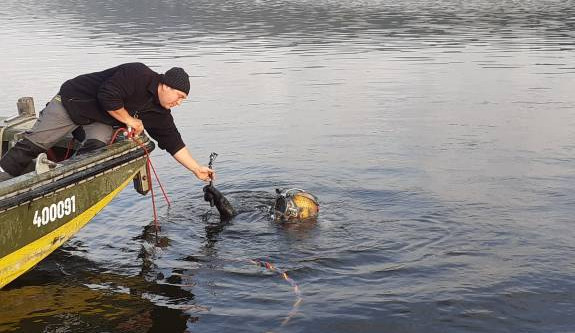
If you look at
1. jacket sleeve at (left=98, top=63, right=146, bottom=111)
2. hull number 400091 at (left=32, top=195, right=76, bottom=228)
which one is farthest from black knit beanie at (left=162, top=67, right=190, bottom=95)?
hull number 400091 at (left=32, top=195, right=76, bottom=228)

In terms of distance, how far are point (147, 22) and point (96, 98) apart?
40541 millimetres

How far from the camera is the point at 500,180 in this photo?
1054 centimetres

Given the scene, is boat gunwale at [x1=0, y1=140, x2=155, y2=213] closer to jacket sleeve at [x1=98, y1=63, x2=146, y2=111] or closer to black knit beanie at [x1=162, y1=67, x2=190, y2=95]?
jacket sleeve at [x1=98, y1=63, x2=146, y2=111]

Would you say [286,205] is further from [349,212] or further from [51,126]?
[51,126]

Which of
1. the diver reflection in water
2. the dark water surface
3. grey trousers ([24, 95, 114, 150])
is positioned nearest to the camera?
the dark water surface

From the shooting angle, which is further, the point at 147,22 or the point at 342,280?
the point at 147,22

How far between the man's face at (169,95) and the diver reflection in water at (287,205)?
1.64m

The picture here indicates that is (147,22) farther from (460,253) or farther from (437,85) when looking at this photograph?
(460,253)

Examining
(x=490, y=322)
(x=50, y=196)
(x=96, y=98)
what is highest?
(x=96, y=98)

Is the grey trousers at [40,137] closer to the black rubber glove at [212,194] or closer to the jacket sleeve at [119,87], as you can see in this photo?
the jacket sleeve at [119,87]

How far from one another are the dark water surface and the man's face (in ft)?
5.66

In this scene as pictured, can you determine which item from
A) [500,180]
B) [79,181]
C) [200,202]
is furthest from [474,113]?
[79,181]

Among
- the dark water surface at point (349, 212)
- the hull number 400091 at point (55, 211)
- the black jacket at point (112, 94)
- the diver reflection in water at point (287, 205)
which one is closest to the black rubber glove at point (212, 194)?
the diver reflection in water at point (287, 205)

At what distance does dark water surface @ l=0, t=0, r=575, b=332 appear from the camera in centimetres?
650
